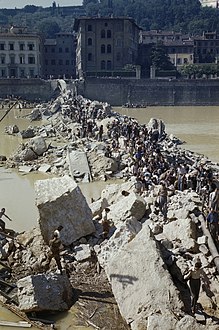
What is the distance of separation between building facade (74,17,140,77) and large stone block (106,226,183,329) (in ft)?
228

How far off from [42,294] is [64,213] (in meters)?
2.67

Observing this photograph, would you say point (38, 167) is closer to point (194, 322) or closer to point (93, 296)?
point (93, 296)

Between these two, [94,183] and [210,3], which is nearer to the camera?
[94,183]

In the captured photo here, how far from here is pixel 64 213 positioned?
11453 mm

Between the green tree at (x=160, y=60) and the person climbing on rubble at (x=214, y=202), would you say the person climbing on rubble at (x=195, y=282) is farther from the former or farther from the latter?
the green tree at (x=160, y=60)

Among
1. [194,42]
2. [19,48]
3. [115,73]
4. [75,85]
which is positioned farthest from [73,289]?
[194,42]

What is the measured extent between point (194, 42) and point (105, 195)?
271 ft

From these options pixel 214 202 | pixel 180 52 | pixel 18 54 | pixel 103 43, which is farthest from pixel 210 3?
pixel 214 202

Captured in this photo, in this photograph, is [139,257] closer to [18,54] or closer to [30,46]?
[18,54]

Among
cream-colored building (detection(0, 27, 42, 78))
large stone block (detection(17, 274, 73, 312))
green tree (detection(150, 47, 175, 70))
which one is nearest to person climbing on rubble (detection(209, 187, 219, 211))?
large stone block (detection(17, 274, 73, 312))

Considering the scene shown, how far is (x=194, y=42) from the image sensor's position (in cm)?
9200

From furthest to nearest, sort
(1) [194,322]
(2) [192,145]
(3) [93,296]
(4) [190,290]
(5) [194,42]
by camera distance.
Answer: (5) [194,42] < (2) [192,145] < (3) [93,296] < (4) [190,290] < (1) [194,322]

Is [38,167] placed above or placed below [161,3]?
below

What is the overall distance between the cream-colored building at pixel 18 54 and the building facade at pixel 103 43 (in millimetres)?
7583
